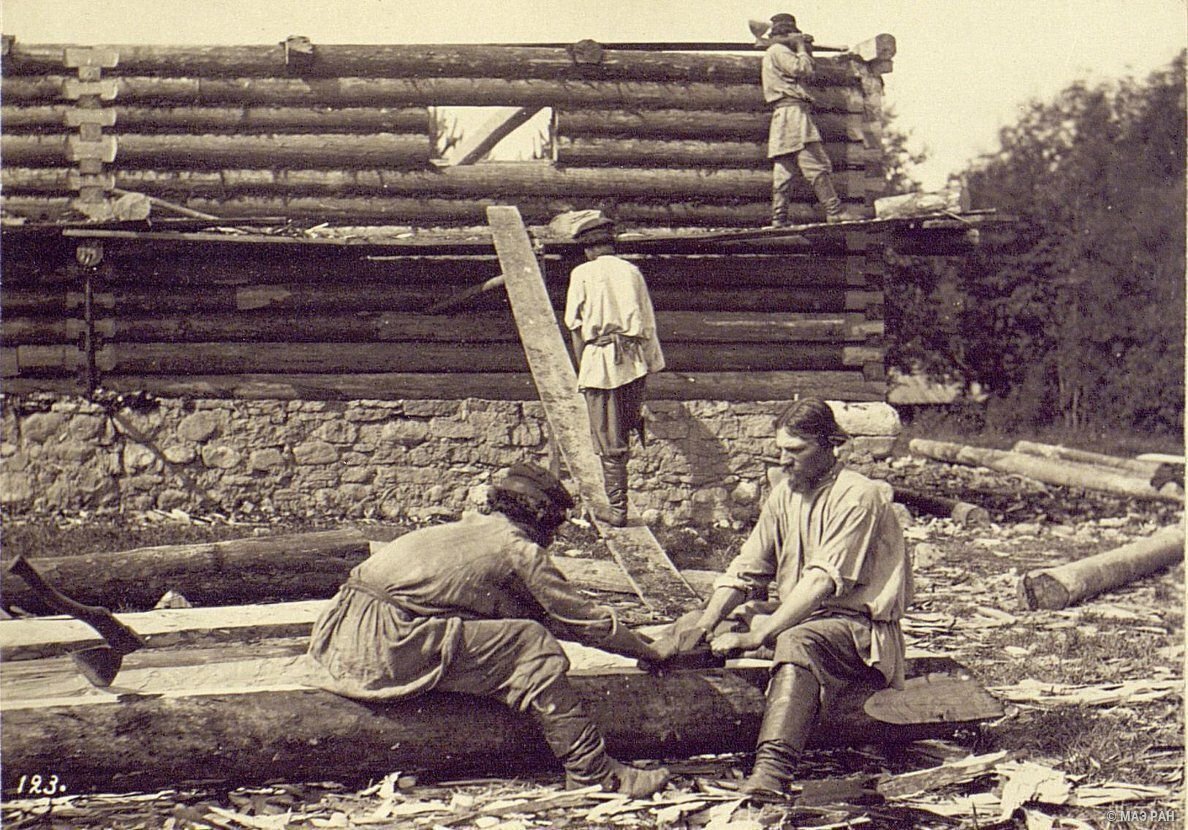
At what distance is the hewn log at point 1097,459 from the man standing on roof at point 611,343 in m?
7.87

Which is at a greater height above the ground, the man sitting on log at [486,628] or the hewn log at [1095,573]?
the man sitting on log at [486,628]

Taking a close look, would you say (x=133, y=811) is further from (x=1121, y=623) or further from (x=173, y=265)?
(x=173, y=265)

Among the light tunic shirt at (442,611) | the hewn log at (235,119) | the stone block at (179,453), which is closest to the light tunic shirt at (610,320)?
the hewn log at (235,119)

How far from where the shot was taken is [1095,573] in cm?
841

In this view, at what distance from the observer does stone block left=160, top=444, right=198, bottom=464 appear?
10289mm

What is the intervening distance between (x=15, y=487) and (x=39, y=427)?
54 cm

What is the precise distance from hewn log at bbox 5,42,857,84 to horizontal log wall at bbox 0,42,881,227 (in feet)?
0.04

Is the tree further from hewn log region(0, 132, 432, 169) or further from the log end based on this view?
the log end

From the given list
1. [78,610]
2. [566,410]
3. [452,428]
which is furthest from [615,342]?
[78,610]

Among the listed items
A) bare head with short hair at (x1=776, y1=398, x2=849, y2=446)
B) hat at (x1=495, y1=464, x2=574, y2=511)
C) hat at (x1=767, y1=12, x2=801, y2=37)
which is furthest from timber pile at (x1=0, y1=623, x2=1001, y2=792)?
hat at (x1=767, y1=12, x2=801, y2=37)

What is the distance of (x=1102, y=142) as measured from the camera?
84.3 ft

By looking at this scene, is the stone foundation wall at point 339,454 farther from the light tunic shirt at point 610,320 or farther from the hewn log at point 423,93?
the hewn log at point 423,93

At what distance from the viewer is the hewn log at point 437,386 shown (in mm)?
10320

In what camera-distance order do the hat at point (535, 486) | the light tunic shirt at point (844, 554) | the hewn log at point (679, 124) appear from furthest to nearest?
the hewn log at point (679, 124) → the light tunic shirt at point (844, 554) → the hat at point (535, 486)
